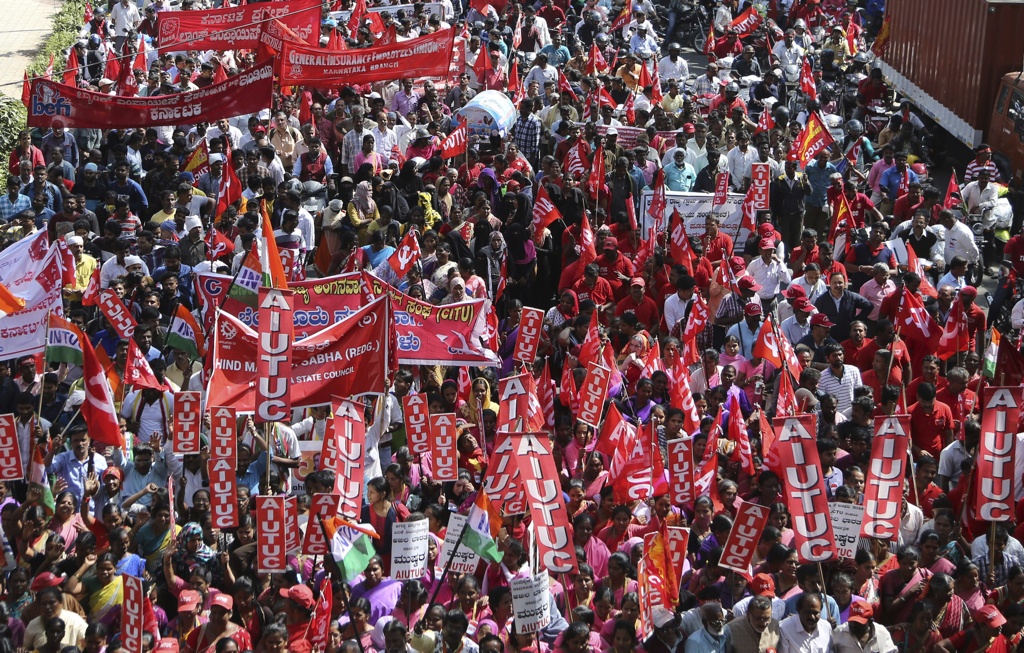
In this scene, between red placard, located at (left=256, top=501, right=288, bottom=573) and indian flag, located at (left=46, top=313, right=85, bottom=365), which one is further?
indian flag, located at (left=46, top=313, right=85, bottom=365)

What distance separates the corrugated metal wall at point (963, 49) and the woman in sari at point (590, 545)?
37.4 ft

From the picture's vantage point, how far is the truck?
1992cm

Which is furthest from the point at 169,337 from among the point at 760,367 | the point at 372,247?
the point at 760,367

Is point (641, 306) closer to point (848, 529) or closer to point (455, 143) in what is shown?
point (455, 143)

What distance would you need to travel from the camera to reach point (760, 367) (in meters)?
13.8

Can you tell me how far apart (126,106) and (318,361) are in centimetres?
657

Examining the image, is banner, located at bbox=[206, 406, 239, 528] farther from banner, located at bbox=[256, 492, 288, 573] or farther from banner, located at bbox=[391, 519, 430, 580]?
banner, located at bbox=[391, 519, 430, 580]

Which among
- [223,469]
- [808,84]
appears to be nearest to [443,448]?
[223,469]

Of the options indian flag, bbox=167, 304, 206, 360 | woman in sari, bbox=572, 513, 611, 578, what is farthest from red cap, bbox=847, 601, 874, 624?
indian flag, bbox=167, 304, 206, 360

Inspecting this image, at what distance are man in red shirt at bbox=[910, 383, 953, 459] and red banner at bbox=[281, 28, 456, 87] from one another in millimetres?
8601

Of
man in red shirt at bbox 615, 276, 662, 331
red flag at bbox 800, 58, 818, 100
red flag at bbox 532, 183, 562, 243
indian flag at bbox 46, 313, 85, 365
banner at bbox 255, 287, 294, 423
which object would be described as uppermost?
banner at bbox 255, 287, 294, 423

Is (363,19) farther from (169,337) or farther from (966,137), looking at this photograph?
(169,337)

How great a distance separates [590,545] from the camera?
11.5 meters

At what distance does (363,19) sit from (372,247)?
959 cm
